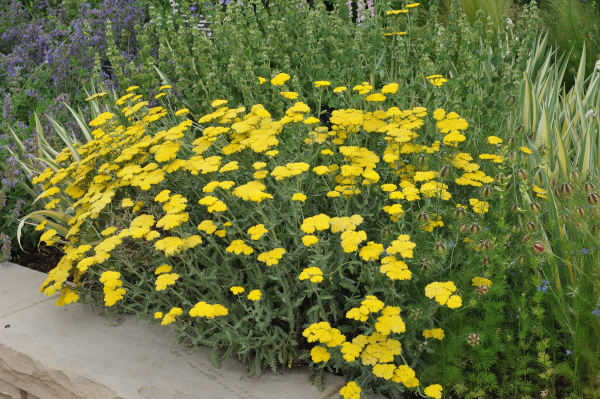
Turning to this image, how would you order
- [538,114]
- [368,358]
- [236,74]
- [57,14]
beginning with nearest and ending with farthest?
[368,358], [236,74], [538,114], [57,14]

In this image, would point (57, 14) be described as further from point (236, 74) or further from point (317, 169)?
point (317, 169)

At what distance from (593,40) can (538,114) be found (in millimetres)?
1607

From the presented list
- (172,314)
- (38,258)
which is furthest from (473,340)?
(38,258)

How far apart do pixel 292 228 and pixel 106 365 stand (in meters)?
0.92

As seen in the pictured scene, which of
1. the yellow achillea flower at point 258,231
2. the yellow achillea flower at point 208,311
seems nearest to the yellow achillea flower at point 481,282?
the yellow achillea flower at point 258,231

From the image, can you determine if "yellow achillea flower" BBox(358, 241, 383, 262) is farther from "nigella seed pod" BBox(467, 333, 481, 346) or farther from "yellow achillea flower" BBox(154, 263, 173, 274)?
"yellow achillea flower" BBox(154, 263, 173, 274)

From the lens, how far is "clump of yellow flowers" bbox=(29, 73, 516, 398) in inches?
82.9

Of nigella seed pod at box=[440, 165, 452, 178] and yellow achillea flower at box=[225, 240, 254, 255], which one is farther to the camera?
nigella seed pod at box=[440, 165, 452, 178]

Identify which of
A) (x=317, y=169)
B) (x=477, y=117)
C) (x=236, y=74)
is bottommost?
(x=477, y=117)

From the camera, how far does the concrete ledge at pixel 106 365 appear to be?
7.39 feet

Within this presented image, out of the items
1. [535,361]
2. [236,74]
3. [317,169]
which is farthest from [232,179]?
[535,361]

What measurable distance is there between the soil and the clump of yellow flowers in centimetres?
80

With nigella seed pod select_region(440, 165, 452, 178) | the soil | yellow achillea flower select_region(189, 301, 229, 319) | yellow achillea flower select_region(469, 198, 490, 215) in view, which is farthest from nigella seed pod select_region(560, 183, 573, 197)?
the soil

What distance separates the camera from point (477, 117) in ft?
9.39
